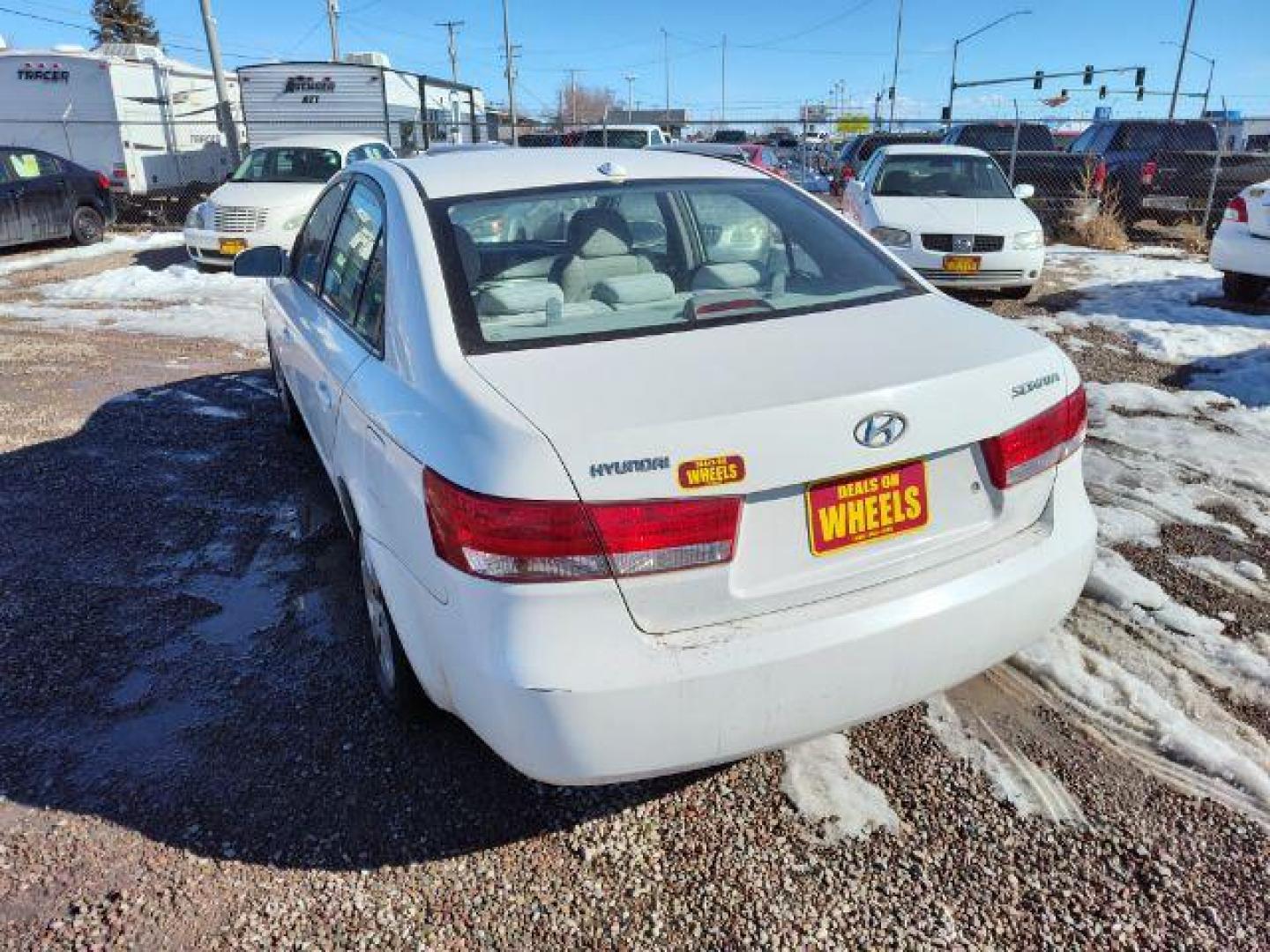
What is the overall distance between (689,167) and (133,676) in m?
2.65

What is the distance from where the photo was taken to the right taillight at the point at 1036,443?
2.30m

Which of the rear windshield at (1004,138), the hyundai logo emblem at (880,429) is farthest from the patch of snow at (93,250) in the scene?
the hyundai logo emblem at (880,429)

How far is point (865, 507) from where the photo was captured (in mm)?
2135

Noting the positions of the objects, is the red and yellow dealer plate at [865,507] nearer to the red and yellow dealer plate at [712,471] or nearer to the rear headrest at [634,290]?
the red and yellow dealer plate at [712,471]

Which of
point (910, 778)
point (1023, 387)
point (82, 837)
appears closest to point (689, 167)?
point (1023, 387)

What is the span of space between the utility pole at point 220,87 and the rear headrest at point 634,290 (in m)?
17.0

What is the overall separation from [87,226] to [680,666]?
1648cm

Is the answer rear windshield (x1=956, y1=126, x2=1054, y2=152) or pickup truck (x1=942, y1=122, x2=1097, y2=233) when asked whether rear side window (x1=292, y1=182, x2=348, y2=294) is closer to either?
pickup truck (x1=942, y1=122, x2=1097, y2=233)

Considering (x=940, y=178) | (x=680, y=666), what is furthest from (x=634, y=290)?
(x=940, y=178)

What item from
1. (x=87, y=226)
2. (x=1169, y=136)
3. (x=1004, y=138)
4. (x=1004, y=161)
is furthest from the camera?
(x=1004, y=138)

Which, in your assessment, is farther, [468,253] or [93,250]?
[93,250]

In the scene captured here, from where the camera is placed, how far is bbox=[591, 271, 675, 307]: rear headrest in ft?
9.24

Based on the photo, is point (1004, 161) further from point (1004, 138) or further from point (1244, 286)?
point (1244, 286)

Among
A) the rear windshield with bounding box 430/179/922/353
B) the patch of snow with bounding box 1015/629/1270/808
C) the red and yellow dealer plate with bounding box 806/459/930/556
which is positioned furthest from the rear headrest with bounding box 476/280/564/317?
the patch of snow with bounding box 1015/629/1270/808
